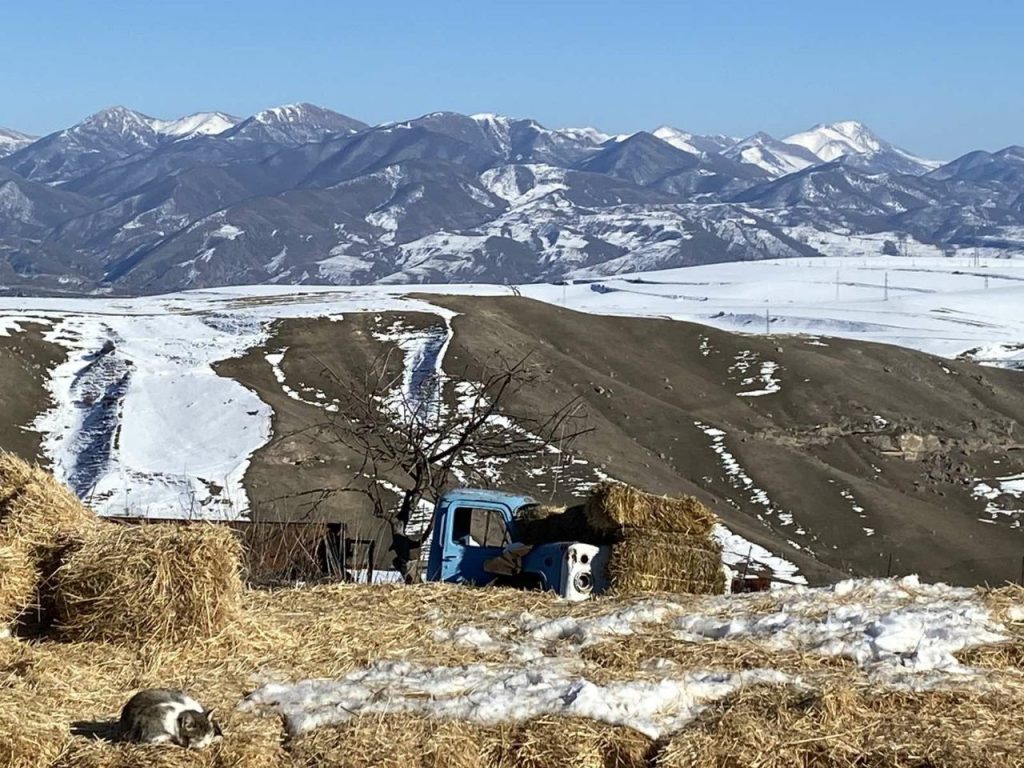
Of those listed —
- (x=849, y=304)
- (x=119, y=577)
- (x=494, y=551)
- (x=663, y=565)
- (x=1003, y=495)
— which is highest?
(x=849, y=304)

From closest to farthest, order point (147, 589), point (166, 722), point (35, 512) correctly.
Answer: point (166, 722), point (147, 589), point (35, 512)

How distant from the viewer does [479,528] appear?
1720cm

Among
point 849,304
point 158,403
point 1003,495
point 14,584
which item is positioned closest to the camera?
point 14,584

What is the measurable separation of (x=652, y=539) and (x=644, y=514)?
1.48 feet

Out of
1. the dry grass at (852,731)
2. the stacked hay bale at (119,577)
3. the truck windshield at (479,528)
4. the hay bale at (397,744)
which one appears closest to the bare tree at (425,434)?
the truck windshield at (479,528)

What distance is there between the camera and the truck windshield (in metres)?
16.9

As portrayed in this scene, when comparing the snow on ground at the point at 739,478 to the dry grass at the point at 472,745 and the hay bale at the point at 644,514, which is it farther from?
the dry grass at the point at 472,745

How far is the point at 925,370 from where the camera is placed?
85.2 metres

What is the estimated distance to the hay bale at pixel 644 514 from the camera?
46.8 ft

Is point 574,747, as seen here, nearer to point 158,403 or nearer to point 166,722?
point 166,722

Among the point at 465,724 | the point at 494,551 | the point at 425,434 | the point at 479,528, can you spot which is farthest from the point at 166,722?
the point at 425,434

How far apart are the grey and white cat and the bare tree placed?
895cm

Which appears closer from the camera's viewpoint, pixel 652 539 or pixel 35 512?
pixel 35 512

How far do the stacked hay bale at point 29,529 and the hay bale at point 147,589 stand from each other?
28 centimetres
